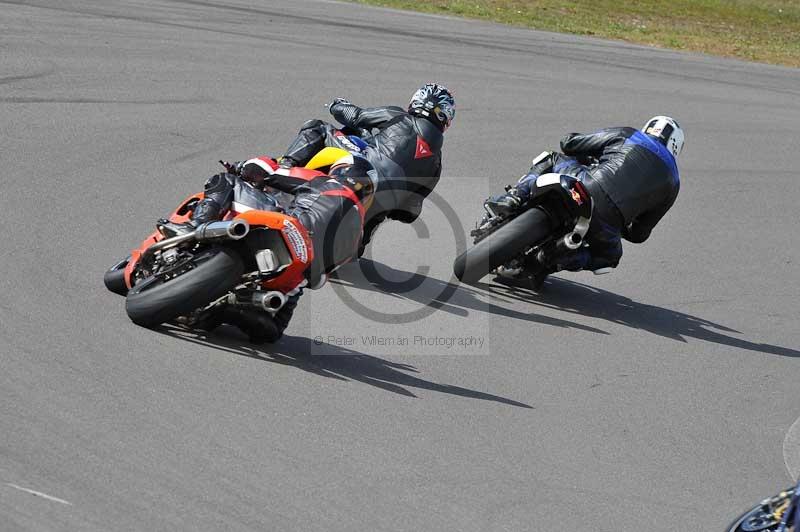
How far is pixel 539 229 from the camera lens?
898 cm

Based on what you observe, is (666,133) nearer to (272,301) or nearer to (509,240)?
(509,240)

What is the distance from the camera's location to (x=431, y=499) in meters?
5.44

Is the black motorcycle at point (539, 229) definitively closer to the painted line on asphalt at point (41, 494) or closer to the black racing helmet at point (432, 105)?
the black racing helmet at point (432, 105)

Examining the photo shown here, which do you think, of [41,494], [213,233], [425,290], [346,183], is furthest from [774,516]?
[425,290]

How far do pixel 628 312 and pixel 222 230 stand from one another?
400 cm

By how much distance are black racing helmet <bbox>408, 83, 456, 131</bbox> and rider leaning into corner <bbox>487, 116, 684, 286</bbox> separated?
80cm

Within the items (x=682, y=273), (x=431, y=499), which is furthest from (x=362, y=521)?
(x=682, y=273)

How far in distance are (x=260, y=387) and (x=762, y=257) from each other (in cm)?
650

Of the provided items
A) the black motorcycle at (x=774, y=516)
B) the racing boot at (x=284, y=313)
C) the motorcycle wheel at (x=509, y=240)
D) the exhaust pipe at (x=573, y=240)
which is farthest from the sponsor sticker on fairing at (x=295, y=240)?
the black motorcycle at (x=774, y=516)

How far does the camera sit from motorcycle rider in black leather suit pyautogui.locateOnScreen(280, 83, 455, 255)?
9406mm

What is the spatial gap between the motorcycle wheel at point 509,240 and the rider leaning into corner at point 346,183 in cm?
86

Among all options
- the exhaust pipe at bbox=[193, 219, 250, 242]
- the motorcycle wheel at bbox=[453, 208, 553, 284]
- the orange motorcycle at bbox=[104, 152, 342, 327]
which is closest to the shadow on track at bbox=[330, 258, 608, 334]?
the motorcycle wheel at bbox=[453, 208, 553, 284]

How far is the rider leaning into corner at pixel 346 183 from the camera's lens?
23.6 ft

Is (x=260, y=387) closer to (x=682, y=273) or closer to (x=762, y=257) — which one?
(x=682, y=273)
